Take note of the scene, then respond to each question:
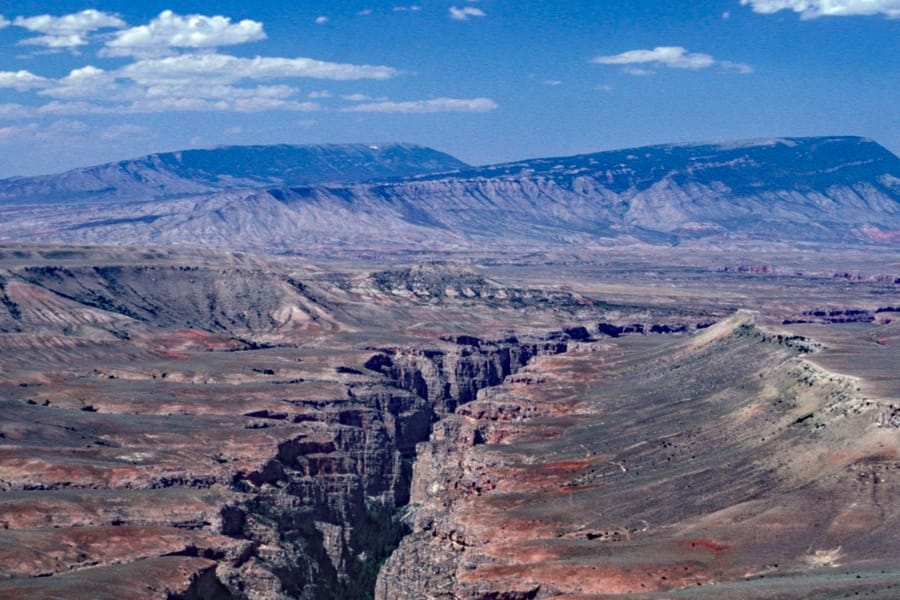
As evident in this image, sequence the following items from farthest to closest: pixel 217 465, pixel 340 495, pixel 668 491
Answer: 1. pixel 340 495
2. pixel 217 465
3. pixel 668 491

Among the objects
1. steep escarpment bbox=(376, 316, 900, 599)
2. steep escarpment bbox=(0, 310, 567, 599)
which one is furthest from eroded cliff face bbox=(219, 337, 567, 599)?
steep escarpment bbox=(376, 316, 900, 599)

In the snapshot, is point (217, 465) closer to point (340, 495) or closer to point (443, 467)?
point (340, 495)

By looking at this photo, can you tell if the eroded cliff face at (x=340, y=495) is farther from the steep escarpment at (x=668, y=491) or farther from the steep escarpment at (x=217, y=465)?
the steep escarpment at (x=668, y=491)

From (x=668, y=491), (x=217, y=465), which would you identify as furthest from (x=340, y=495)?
(x=668, y=491)

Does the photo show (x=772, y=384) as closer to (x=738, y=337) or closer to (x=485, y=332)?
(x=738, y=337)

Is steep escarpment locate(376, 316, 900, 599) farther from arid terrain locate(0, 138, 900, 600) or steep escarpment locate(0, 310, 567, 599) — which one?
steep escarpment locate(0, 310, 567, 599)
